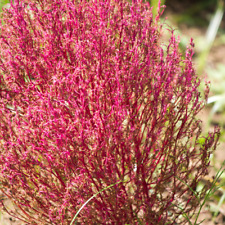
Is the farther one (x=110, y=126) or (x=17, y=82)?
(x=17, y=82)

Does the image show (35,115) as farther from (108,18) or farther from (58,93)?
(108,18)

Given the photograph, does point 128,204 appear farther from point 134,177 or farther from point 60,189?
point 60,189

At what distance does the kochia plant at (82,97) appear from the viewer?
1436 millimetres

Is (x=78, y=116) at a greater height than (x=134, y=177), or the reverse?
(x=78, y=116)

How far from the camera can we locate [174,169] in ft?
5.32

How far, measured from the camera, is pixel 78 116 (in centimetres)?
140

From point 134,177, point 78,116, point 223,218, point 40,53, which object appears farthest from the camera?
point 223,218

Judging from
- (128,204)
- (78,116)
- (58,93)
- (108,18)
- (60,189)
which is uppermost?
(108,18)

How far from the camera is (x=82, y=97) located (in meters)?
1.46

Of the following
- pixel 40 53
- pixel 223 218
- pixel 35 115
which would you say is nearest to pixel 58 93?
pixel 35 115

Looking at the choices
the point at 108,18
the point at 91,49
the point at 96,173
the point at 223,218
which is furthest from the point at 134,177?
the point at 223,218

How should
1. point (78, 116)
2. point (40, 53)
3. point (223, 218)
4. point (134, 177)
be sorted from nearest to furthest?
point (78, 116), point (40, 53), point (134, 177), point (223, 218)

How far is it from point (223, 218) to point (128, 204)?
42.8 inches

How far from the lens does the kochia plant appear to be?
144 centimetres
